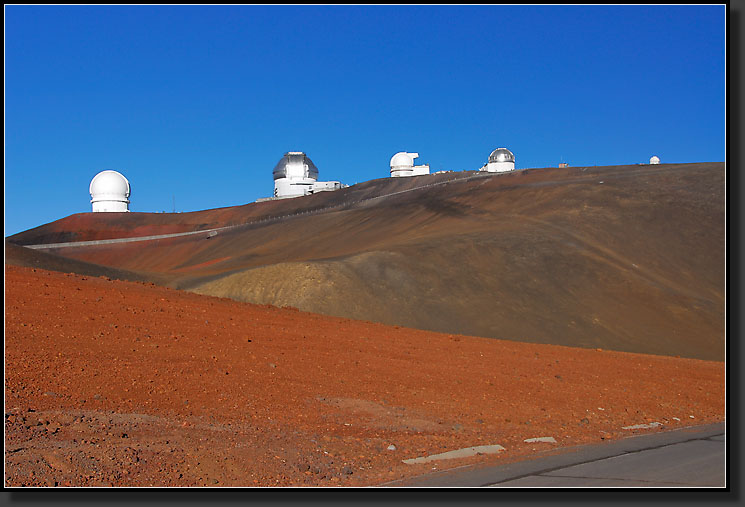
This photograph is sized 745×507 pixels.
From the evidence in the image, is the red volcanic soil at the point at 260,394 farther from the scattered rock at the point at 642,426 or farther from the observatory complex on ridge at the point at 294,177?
Answer: the observatory complex on ridge at the point at 294,177

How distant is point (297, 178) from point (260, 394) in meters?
80.1

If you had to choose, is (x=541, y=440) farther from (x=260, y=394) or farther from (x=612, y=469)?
(x=260, y=394)

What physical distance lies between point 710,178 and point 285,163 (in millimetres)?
50878

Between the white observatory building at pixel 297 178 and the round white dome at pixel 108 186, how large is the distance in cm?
1809

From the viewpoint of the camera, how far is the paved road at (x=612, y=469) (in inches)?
317

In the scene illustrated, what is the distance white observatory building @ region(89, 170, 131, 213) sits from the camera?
3268 inches

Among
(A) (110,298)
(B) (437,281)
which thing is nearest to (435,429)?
(A) (110,298)

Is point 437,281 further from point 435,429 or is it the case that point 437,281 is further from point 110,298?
point 435,429

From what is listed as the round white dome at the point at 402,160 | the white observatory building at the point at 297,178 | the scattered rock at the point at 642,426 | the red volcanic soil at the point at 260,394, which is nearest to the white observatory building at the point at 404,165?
the round white dome at the point at 402,160

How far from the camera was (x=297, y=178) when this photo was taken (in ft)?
297

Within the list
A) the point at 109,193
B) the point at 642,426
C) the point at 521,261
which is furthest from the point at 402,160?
the point at 642,426

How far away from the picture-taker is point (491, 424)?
12273 mm

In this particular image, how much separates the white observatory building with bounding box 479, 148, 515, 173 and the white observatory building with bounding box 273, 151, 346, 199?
709 inches

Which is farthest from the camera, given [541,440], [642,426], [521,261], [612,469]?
[521,261]
